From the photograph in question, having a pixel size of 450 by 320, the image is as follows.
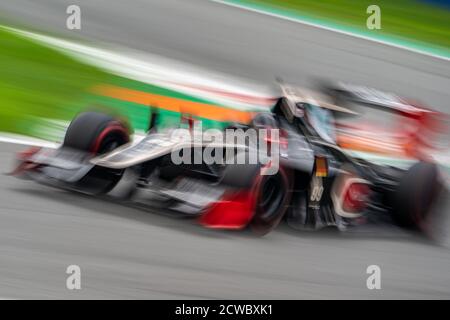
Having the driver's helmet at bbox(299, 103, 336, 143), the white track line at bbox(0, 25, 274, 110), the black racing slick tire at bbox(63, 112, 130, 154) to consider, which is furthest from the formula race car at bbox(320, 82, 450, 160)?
the black racing slick tire at bbox(63, 112, 130, 154)

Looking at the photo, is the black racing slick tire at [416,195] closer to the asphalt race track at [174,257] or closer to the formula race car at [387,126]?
the asphalt race track at [174,257]

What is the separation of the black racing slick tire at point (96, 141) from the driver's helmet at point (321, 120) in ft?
3.90

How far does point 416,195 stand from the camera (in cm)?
563

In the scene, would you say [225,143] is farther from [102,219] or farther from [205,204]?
[102,219]

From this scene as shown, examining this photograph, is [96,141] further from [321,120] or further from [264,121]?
[321,120]

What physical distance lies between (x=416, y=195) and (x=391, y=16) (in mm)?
5059

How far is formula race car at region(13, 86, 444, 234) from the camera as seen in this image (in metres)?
5.08

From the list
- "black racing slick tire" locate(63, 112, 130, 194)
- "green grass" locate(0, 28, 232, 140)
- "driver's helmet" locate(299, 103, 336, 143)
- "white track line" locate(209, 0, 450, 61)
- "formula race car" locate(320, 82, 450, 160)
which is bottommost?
"black racing slick tire" locate(63, 112, 130, 194)

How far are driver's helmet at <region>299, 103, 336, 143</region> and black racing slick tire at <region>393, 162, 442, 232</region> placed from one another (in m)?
0.54

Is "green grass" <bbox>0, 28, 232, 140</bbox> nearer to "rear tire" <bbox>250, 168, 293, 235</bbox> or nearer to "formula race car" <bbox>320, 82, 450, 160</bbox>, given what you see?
"formula race car" <bbox>320, 82, 450, 160</bbox>

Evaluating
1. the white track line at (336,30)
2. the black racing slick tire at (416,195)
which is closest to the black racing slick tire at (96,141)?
the black racing slick tire at (416,195)

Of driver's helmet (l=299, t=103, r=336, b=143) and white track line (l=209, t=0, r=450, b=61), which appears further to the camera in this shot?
white track line (l=209, t=0, r=450, b=61)

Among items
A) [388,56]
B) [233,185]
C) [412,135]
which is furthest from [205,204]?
[388,56]

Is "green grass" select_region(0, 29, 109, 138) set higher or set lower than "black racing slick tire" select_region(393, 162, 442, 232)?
higher
